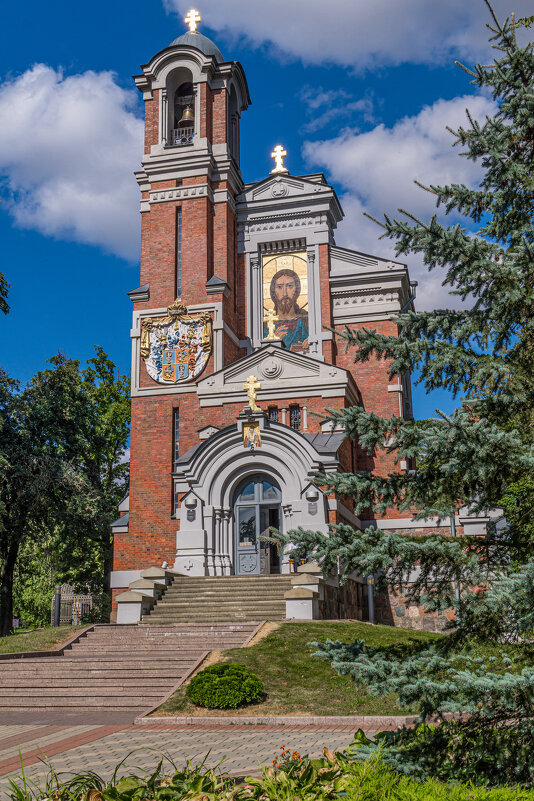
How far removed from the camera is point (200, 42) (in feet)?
104

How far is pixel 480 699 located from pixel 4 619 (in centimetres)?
2372

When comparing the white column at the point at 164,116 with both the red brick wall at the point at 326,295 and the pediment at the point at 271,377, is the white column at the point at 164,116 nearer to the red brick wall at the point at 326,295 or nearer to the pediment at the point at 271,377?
the red brick wall at the point at 326,295

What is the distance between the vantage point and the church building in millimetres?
23703

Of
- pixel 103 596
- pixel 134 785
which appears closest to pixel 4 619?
pixel 103 596

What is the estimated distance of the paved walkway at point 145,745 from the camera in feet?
26.6

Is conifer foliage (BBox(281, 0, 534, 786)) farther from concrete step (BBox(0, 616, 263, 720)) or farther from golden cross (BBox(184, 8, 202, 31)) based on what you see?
golden cross (BBox(184, 8, 202, 31))

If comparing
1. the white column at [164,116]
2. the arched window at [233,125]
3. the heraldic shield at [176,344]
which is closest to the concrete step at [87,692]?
the heraldic shield at [176,344]

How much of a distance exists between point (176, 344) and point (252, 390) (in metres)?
4.88

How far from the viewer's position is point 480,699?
5.21 m

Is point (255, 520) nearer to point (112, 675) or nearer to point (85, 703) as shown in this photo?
point (112, 675)

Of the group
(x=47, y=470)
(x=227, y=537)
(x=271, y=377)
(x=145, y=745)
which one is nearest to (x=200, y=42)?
(x=271, y=377)

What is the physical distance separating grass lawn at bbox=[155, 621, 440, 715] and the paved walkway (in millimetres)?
939

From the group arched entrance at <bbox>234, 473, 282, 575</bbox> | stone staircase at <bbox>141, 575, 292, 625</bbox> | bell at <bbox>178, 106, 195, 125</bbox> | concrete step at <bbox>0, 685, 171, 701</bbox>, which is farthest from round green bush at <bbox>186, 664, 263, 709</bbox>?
bell at <bbox>178, 106, 195, 125</bbox>

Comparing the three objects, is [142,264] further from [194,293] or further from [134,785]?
[134,785]
